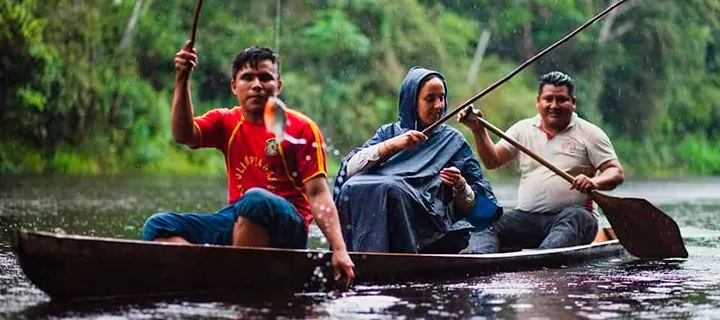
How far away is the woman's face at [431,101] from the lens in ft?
25.6

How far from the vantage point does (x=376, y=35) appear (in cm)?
3734

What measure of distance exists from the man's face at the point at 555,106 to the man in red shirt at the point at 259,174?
9.93 ft

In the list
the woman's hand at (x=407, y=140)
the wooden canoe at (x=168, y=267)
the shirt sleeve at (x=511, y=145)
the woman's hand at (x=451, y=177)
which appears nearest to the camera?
the wooden canoe at (x=168, y=267)

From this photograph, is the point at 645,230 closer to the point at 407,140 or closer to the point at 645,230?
the point at 645,230

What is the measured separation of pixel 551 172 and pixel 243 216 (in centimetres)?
341

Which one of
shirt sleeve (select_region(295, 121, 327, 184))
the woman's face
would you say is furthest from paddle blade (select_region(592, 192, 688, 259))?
shirt sleeve (select_region(295, 121, 327, 184))

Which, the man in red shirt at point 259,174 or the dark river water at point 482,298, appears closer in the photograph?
the dark river water at point 482,298

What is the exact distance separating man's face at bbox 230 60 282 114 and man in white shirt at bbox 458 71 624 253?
273 cm

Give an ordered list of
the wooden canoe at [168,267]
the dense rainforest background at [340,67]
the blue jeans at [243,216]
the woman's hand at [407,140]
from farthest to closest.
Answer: the dense rainforest background at [340,67] < the woman's hand at [407,140] < the blue jeans at [243,216] < the wooden canoe at [168,267]

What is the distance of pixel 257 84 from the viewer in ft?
21.4

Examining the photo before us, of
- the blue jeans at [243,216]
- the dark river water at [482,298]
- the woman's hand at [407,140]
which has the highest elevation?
the woman's hand at [407,140]

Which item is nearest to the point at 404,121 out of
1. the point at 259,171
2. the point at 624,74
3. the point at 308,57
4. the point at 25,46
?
the point at 259,171

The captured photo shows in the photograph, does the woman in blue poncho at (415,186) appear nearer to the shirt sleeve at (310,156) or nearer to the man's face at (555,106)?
the shirt sleeve at (310,156)

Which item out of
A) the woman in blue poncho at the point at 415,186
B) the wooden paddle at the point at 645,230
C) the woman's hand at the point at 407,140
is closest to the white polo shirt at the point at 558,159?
the wooden paddle at the point at 645,230
